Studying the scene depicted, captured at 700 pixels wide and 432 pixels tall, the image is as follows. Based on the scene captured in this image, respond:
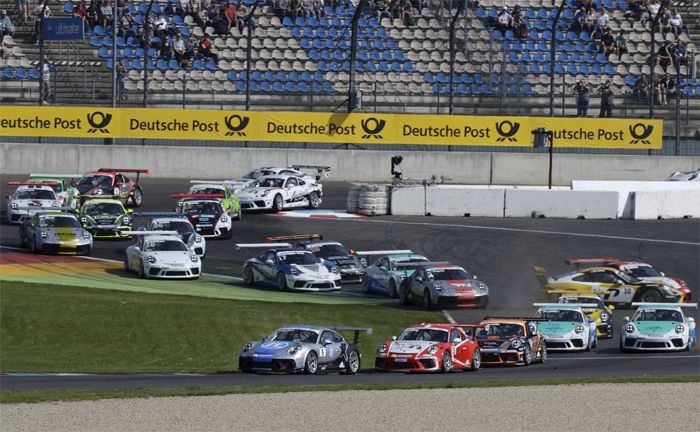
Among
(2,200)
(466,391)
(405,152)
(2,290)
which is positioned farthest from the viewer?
(405,152)

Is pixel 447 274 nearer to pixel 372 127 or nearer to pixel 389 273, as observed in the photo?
pixel 389 273

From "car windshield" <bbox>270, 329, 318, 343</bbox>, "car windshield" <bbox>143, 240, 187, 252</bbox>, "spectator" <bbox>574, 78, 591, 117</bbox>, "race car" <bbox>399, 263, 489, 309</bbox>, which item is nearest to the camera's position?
"car windshield" <bbox>270, 329, 318, 343</bbox>

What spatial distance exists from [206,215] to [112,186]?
6.51m

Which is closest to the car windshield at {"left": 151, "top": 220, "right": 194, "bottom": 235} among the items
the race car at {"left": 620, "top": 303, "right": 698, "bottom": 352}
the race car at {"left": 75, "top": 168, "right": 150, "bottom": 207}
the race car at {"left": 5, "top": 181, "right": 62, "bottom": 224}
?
the race car at {"left": 5, "top": 181, "right": 62, "bottom": 224}

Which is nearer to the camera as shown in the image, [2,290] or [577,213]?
[2,290]

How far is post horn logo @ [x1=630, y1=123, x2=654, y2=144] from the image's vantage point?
59.1 meters

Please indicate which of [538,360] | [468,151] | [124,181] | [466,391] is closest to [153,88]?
[124,181]

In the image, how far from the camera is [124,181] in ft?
163

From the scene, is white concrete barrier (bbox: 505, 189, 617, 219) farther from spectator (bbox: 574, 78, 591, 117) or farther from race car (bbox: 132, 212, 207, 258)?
race car (bbox: 132, 212, 207, 258)

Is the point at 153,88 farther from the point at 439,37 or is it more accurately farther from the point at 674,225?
the point at 674,225

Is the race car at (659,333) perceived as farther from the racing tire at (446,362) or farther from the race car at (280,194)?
the race car at (280,194)

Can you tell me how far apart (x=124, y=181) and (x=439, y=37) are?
17.9 meters

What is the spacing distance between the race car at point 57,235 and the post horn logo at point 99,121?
1609 cm

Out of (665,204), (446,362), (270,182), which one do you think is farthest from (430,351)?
(665,204)
